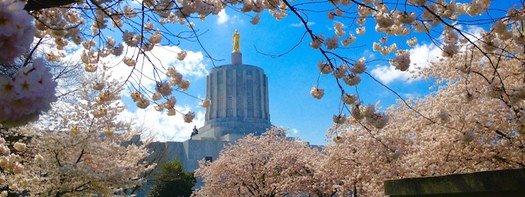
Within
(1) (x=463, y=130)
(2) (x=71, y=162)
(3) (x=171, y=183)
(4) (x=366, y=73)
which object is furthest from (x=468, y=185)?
(3) (x=171, y=183)

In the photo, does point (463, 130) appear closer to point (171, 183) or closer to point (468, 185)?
point (468, 185)

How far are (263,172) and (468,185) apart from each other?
15.9m

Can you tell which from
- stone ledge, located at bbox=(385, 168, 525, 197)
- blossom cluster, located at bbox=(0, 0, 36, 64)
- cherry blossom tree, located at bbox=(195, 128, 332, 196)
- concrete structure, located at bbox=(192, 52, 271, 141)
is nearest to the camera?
blossom cluster, located at bbox=(0, 0, 36, 64)

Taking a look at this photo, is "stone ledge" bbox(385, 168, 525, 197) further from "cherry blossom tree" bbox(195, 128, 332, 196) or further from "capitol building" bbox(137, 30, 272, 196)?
"capitol building" bbox(137, 30, 272, 196)

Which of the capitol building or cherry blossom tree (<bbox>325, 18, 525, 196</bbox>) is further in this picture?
the capitol building

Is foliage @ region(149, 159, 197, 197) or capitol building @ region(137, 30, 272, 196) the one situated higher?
capitol building @ region(137, 30, 272, 196)

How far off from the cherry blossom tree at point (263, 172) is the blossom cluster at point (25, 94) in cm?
1574

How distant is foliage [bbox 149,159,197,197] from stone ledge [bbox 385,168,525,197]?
2196 centimetres

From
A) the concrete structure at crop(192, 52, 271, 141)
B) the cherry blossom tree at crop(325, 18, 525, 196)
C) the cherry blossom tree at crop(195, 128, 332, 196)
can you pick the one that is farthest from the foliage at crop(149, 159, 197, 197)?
the cherry blossom tree at crop(325, 18, 525, 196)

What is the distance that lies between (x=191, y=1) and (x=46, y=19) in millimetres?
1398

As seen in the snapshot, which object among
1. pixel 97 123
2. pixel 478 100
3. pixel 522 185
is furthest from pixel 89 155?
pixel 522 185

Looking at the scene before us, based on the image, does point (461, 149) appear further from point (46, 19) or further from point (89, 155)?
point (89, 155)

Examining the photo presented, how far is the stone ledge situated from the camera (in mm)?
2867

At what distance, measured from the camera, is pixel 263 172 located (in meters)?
18.7
